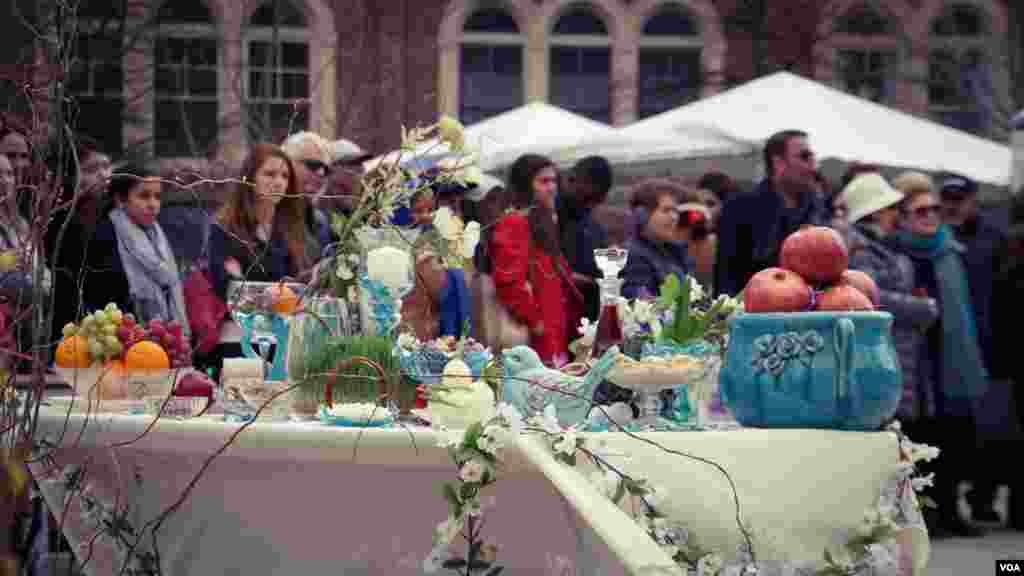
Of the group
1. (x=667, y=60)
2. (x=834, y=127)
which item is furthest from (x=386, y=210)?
(x=667, y=60)

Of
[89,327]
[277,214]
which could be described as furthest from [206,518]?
[277,214]

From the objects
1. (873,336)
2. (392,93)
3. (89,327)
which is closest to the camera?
(873,336)

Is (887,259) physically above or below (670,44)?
below

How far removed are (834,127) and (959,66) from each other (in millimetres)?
10926

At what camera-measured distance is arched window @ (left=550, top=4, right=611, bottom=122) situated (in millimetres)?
23391

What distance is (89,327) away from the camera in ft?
13.6

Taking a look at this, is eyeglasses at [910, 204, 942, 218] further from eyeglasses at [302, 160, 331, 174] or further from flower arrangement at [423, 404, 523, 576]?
flower arrangement at [423, 404, 523, 576]

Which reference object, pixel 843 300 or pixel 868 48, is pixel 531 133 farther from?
pixel 868 48

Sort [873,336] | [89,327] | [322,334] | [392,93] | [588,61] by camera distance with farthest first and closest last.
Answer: [588,61] → [392,93] → [89,327] → [322,334] → [873,336]

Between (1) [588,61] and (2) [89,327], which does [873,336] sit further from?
(1) [588,61]

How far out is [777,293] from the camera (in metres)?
3.61

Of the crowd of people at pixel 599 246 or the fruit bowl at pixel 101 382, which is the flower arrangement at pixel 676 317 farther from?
the fruit bowl at pixel 101 382

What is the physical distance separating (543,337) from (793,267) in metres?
3.10

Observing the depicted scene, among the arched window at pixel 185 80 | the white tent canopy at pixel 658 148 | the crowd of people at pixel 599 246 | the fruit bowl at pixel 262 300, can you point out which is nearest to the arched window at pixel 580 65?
the arched window at pixel 185 80
